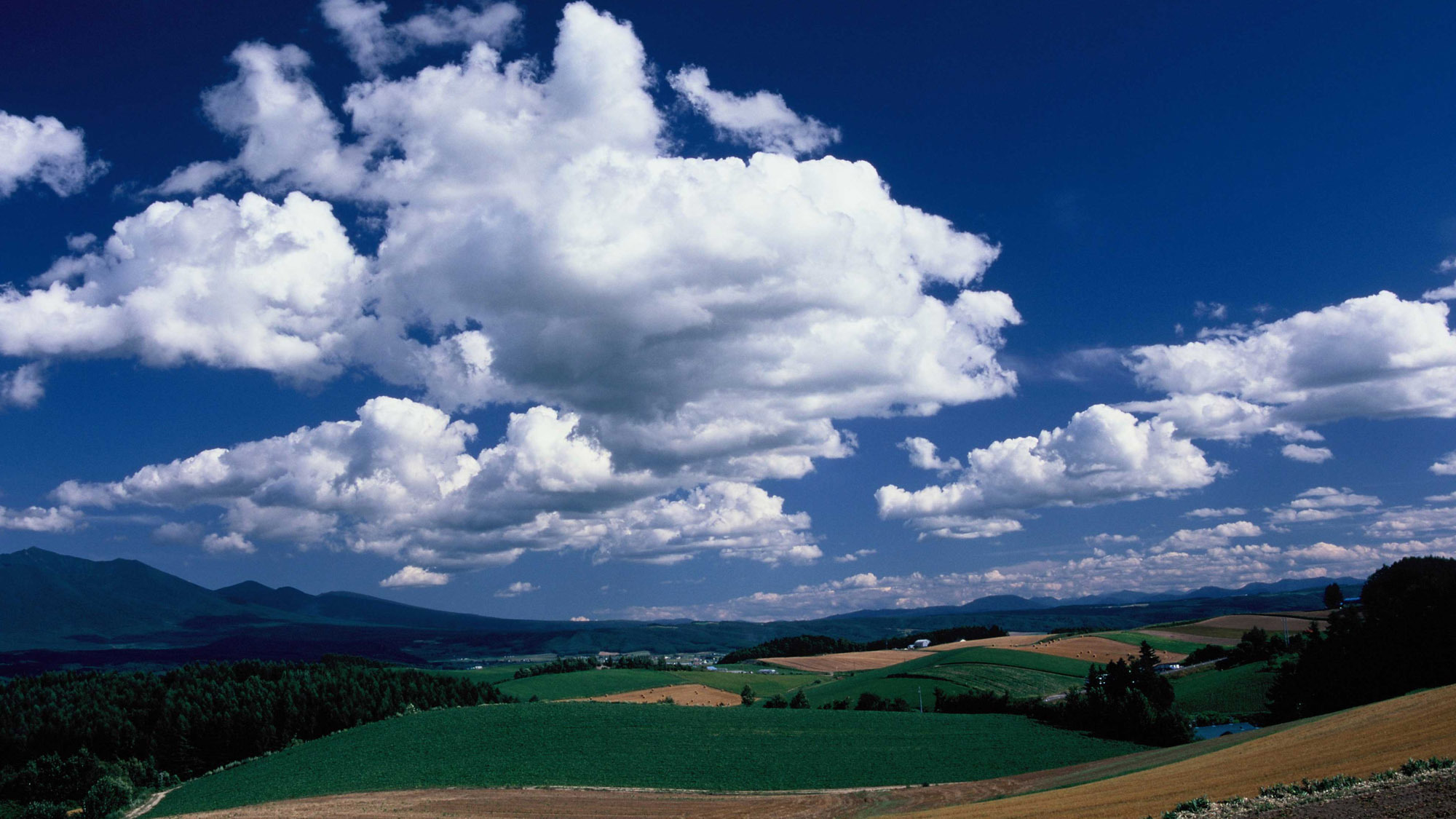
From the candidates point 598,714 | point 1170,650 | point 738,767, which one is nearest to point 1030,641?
point 1170,650

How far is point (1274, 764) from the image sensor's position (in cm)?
3203

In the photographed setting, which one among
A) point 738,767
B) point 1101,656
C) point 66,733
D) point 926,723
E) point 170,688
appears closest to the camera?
point 738,767

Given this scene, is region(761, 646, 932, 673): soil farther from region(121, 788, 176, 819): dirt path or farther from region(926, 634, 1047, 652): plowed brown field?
region(121, 788, 176, 819): dirt path

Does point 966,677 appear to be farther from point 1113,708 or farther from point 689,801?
point 689,801

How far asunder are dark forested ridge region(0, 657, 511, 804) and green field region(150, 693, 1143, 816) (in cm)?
1707

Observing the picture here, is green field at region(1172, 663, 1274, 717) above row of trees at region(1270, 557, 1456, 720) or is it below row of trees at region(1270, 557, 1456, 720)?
below

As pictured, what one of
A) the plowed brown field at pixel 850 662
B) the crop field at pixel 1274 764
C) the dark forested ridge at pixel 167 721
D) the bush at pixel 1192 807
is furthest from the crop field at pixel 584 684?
the bush at pixel 1192 807

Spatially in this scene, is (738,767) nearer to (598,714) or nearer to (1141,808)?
(598,714)

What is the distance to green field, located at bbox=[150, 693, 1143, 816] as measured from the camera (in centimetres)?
6275

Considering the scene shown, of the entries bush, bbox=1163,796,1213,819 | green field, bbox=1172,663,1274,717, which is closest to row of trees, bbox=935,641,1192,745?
green field, bbox=1172,663,1274,717

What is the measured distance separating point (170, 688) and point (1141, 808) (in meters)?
125

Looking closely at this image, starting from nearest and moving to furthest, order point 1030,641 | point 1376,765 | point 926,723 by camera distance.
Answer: point 1376,765 → point 926,723 → point 1030,641

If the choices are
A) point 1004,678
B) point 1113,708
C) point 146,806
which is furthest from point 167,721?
point 1004,678

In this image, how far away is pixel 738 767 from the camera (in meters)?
64.9
